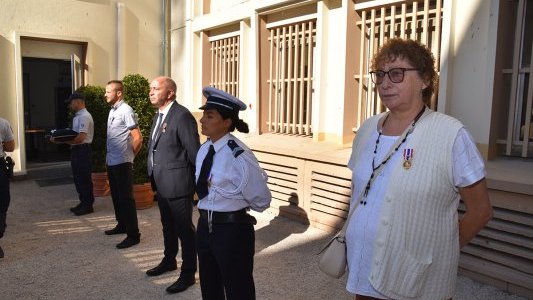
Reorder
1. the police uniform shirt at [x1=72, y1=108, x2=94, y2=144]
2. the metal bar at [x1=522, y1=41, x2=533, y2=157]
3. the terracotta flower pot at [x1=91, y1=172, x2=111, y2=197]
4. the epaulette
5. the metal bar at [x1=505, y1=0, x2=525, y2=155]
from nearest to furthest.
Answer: the epaulette < the metal bar at [x1=522, y1=41, x2=533, y2=157] < the metal bar at [x1=505, y1=0, x2=525, y2=155] < the police uniform shirt at [x1=72, y1=108, x2=94, y2=144] < the terracotta flower pot at [x1=91, y1=172, x2=111, y2=197]

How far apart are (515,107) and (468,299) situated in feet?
6.20

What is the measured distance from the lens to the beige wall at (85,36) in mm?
8648

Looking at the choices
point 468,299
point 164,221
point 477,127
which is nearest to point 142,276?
point 164,221

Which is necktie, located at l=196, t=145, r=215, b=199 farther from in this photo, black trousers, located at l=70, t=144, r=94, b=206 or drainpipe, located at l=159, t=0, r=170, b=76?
drainpipe, located at l=159, t=0, r=170, b=76

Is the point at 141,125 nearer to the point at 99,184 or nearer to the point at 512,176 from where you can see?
the point at 99,184

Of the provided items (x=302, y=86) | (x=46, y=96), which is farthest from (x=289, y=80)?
(x=46, y=96)

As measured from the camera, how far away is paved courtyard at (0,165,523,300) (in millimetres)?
3875

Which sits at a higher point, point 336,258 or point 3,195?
point 336,258

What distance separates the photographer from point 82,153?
6422 millimetres

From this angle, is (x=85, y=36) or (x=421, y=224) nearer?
(x=421, y=224)

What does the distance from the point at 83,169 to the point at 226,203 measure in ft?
14.4

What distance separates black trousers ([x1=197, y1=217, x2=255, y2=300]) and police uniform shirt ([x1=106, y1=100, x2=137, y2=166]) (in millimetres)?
2490

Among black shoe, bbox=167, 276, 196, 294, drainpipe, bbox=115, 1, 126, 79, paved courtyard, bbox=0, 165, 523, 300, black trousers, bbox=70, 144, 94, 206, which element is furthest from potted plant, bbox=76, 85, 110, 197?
black shoe, bbox=167, 276, 196, 294

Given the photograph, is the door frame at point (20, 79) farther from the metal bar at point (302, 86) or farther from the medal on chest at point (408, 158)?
the medal on chest at point (408, 158)
